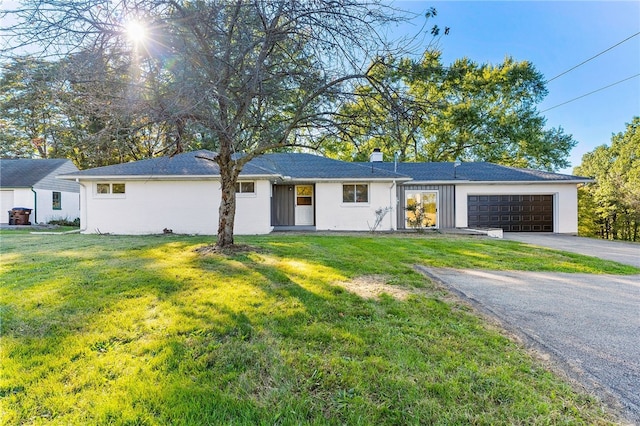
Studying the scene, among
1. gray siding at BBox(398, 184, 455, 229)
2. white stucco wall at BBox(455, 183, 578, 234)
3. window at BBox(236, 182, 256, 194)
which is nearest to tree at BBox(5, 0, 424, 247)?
window at BBox(236, 182, 256, 194)

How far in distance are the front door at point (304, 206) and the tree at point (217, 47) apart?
304 inches

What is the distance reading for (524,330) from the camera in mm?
3082

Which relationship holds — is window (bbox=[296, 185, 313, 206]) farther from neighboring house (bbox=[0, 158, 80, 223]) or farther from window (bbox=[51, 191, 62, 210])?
window (bbox=[51, 191, 62, 210])

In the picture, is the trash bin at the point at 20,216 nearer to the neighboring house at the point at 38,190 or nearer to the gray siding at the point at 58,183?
the neighboring house at the point at 38,190

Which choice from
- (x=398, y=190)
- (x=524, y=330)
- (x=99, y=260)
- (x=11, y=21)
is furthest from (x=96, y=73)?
(x=398, y=190)

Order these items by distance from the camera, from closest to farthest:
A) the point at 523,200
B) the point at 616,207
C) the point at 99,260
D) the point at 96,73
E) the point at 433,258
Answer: the point at 96,73, the point at 99,260, the point at 433,258, the point at 523,200, the point at 616,207

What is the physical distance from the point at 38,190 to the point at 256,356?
22886 millimetres

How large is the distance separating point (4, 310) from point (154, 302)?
63.4 inches

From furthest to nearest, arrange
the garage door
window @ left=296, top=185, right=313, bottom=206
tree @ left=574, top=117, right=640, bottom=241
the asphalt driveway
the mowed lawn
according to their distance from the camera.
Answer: tree @ left=574, top=117, right=640, bottom=241 < the garage door < window @ left=296, top=185, right=313, bottom=206 < the asphalt driveway < the mowed lawn

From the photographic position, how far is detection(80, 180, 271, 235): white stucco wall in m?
11.8

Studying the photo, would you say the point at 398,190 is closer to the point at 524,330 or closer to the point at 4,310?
the point at 524,330

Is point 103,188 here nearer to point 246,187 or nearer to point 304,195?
point 246,187

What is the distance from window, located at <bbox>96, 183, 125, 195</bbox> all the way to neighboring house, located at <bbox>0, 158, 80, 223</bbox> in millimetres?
8997

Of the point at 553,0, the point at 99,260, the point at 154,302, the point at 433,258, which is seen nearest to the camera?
the point at 154,302
